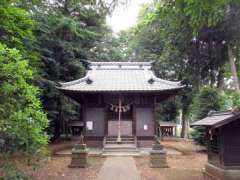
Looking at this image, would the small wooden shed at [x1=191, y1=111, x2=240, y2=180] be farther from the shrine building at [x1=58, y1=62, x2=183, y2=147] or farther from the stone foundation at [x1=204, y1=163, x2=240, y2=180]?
the shrine building at [x1=58, y1=62, x2=183, y2=147]

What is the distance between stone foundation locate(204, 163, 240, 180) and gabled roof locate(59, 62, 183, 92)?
654 centimetres

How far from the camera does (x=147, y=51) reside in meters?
23.5

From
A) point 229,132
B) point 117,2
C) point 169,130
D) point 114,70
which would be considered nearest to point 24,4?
point 117,2

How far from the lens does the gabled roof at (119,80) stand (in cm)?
1336

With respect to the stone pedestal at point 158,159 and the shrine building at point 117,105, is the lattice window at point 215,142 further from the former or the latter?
the shrine building at point 117,105

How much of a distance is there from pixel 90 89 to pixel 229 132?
28.6 ft

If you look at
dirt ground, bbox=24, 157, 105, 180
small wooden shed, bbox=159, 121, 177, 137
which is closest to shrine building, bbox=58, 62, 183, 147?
dirt ground, bbox=24, 157, 105, 180

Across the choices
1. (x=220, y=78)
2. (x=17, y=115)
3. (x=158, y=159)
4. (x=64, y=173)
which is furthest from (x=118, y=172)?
(x=220, y=78)

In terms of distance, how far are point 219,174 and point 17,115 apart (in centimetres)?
570

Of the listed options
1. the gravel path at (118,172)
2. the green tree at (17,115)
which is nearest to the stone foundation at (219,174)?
the gravel path at (118,172)

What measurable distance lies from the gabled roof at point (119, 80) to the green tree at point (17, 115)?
27.0ft

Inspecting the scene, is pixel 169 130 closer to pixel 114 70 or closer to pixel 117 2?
pixel 114 70

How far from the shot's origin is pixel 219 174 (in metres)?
6.26

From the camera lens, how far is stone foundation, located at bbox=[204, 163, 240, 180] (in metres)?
5.97
